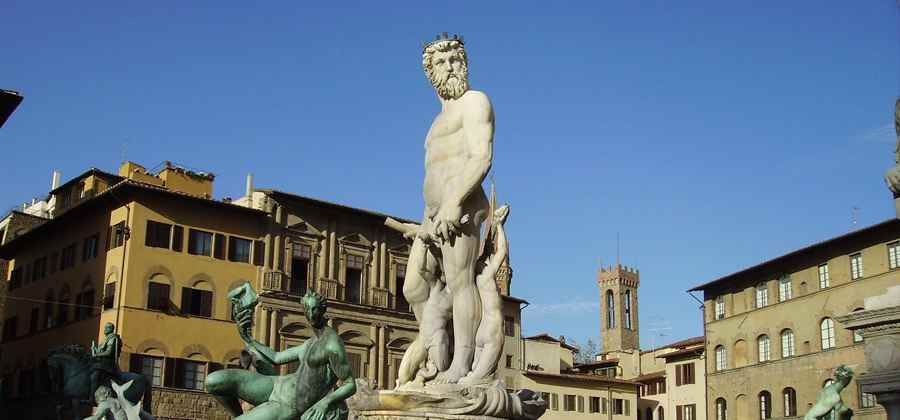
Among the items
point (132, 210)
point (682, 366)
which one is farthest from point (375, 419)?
point (682, 366)

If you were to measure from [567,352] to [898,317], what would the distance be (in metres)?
66.4

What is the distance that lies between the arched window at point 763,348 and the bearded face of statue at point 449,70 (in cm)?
5590

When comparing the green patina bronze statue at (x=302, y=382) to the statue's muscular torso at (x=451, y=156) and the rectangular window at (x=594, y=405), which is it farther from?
the rectangular window at (x=594, y=405)

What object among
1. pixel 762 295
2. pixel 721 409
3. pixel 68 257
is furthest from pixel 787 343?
pixel 68 257

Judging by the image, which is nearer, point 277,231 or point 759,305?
point 277,231

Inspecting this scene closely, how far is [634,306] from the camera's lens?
509ft

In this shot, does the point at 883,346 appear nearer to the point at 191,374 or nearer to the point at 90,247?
the point at 191,374

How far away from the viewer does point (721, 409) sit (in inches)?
2677

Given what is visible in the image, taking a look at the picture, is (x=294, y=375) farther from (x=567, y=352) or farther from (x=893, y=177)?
(x=567, y=352)

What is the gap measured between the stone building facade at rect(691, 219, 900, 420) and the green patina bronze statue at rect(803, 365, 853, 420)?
44359mm

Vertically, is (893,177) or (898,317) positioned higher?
(893,177)

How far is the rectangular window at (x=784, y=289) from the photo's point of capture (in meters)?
62.1

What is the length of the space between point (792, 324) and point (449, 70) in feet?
178

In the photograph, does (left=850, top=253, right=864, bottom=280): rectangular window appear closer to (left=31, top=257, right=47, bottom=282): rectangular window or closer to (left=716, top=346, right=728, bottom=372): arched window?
(left=716, top=346, right=728, bottom=372): arched window
